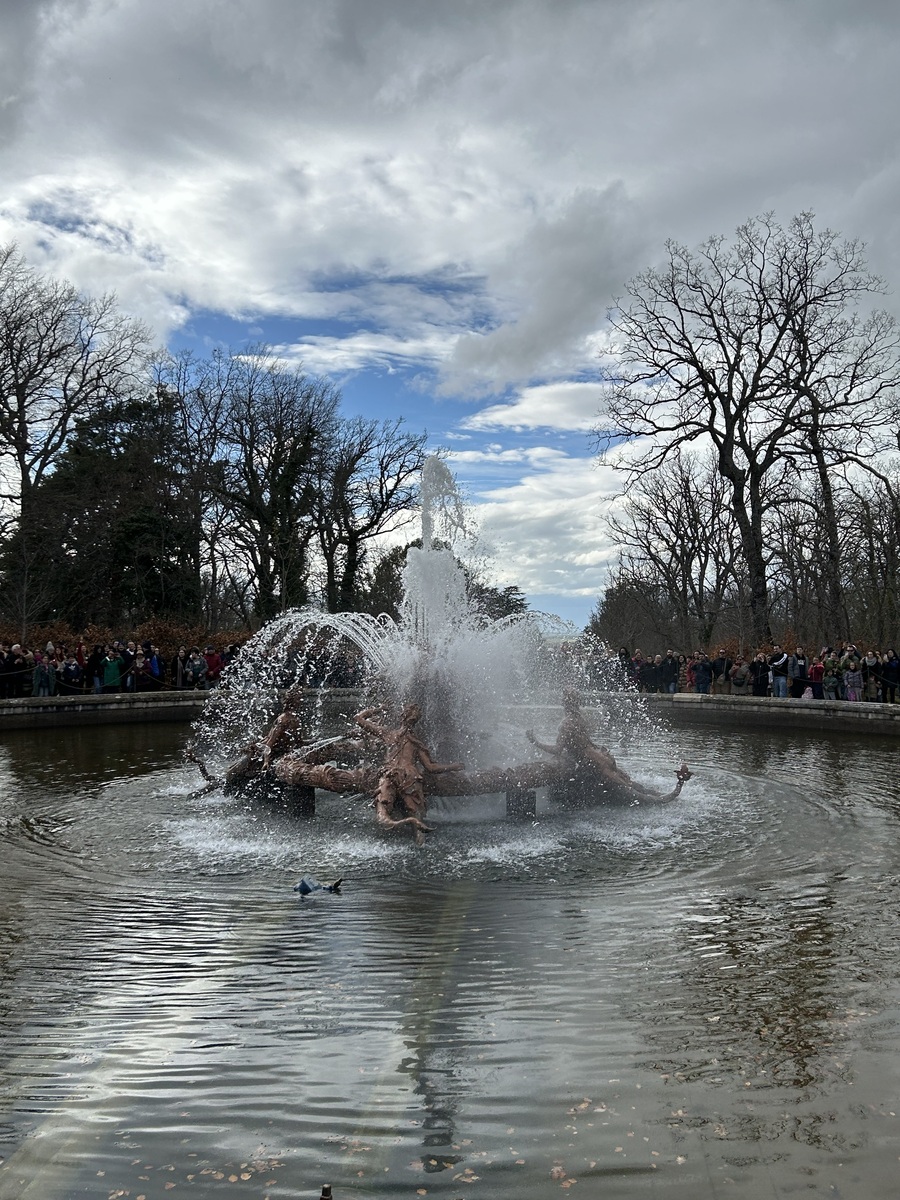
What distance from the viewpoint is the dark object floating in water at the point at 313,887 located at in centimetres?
798

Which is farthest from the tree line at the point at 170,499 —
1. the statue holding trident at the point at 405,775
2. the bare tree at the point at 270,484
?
the statue holding trident at the point at 405,775

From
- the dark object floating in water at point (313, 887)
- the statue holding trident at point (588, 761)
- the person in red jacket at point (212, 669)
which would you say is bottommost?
the dark object floating in water at point (313, 887)

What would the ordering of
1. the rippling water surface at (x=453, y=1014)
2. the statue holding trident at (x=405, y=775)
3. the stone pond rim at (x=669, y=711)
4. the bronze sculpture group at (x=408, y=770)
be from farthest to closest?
the stone pond rim at (x=669, y=711) → the bronze sculpture group at (x=408, y=770) → the statue holding trident at (x=405, y=775) → the rippling water surface at (x=453, y=1014)

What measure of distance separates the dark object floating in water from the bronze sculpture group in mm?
1932

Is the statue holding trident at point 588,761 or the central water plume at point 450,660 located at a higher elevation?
the central water plume at point 450,660

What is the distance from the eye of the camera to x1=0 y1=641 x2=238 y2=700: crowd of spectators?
24.5 m

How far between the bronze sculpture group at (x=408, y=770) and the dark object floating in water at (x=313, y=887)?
193 centimetres

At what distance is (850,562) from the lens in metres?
31.4

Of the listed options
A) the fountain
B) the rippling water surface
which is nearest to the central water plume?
the fountain

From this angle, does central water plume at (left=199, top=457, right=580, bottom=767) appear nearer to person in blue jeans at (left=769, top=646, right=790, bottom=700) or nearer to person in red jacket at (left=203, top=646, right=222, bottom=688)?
person in blue jeans at (left=769, top=646, right=790, bottom=700)

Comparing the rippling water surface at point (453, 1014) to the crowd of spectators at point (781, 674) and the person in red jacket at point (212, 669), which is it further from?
the person in red jacket at point (212, 669)

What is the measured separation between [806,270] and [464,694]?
2549 cm

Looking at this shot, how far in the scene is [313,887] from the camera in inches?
316

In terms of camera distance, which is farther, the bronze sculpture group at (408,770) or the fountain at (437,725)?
Answer: the fountain at (437,725)
